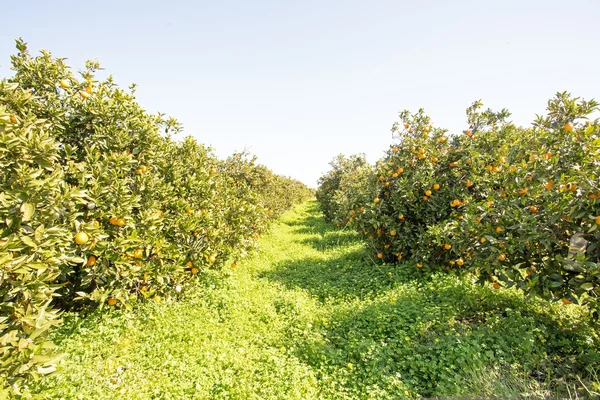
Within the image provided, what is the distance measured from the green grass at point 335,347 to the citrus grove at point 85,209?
1.66ft

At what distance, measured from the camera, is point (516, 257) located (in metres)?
3.41

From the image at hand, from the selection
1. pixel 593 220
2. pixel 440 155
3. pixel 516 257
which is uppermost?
pixel 440 155

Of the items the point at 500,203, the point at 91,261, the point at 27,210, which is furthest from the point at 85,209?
the point at 500,203

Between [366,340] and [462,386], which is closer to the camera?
[462,386]

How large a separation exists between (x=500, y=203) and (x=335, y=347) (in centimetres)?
288

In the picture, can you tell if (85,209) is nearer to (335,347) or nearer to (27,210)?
(27,210)

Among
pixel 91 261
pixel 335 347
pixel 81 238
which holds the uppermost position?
Answer: pixel 81 238

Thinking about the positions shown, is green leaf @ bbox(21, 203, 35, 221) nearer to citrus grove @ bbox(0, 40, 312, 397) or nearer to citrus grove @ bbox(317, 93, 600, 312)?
citrus grove @ bbox(0, 40, 312, 397)

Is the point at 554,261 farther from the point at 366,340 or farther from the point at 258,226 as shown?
the point at 258,226

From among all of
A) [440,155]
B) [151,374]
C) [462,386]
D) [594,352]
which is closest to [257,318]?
[151,374]

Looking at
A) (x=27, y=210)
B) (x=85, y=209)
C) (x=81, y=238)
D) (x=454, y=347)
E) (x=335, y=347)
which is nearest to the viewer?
(x=27, y=210)

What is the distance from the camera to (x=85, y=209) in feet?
11.1

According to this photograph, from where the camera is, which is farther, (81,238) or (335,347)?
(335,347)

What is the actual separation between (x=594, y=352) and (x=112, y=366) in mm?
4928
